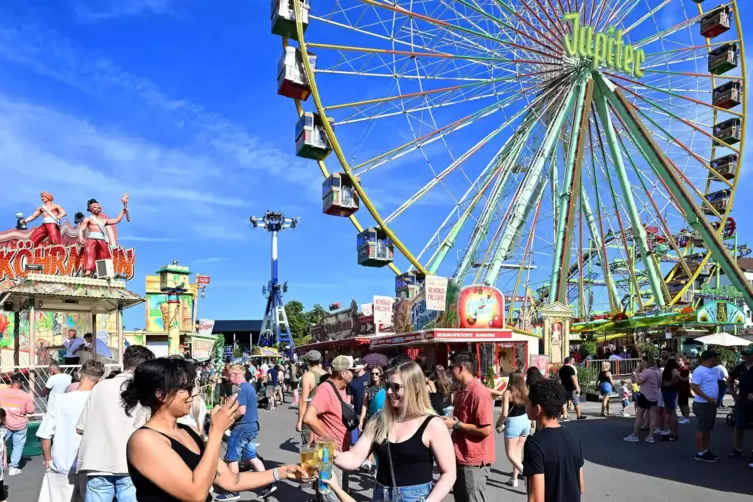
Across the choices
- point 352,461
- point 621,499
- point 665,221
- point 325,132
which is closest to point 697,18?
point 665,221

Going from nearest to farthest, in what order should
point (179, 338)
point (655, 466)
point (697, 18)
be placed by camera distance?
point (655, 466)
point (697, 18)
point (179, 338)

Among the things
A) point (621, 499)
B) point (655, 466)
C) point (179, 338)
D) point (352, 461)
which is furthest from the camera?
point (179, 338)

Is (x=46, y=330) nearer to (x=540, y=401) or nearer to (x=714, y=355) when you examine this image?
(x=714, y=355)

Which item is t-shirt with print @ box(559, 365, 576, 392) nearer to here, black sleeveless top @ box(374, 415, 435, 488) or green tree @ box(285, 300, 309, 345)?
black sleeveless top @ box(374, 415, 435, 488)

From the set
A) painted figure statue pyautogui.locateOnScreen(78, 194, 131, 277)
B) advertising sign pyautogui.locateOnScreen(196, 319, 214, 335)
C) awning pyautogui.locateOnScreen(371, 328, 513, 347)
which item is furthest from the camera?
advertising sign pyautogui.locateOnScreen(196, 319, 214, 335)

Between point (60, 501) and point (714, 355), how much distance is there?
7.33 m

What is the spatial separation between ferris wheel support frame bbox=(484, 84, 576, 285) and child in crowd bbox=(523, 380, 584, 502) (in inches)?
691

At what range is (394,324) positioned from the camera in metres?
24.5

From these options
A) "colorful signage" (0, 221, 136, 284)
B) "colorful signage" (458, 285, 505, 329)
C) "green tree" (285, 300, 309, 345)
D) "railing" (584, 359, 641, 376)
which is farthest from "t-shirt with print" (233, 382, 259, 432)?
"green tree" (285, 300, 309, 345)

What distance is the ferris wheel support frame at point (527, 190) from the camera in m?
20.9

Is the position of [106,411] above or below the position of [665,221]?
below

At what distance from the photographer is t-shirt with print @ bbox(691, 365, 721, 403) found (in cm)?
809

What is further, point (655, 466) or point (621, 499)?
point (655, 466)

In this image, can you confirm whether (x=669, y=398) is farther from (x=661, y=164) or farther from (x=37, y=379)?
(x=661, y=164)
